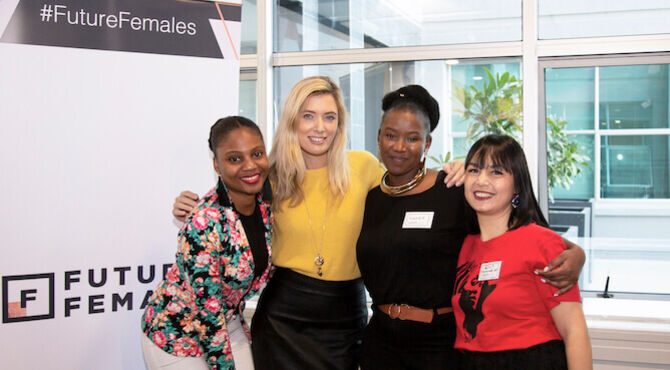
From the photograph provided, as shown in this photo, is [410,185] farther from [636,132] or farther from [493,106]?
[636,132]

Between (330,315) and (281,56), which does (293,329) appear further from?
(281,56)

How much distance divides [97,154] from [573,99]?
294 centimetres

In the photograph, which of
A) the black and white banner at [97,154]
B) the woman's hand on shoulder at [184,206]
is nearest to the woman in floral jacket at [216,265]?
the woman's hand on shoulder at [184,206]

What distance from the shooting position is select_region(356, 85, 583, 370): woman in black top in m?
1.82

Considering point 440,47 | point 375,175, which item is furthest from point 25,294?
point 440,47

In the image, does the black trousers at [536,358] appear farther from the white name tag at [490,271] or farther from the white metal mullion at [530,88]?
the white metal mullion at [530,88]

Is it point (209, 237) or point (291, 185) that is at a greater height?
point (291, 185)

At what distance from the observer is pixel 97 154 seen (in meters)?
2.46

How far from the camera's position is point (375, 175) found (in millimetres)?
2332

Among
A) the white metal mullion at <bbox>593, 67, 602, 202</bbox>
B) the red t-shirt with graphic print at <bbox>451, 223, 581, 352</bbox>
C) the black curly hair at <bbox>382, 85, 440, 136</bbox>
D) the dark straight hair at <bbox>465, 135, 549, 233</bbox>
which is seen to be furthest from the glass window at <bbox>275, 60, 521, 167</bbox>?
the red t-shirt with graphic print at <bbox>451, 223, 581, 352</bbox>

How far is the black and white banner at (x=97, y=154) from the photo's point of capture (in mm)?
2330

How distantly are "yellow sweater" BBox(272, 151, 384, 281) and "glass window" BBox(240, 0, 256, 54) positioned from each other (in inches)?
89.4

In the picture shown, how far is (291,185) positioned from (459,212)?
679mm

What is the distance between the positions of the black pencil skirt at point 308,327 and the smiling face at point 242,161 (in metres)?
0.41
